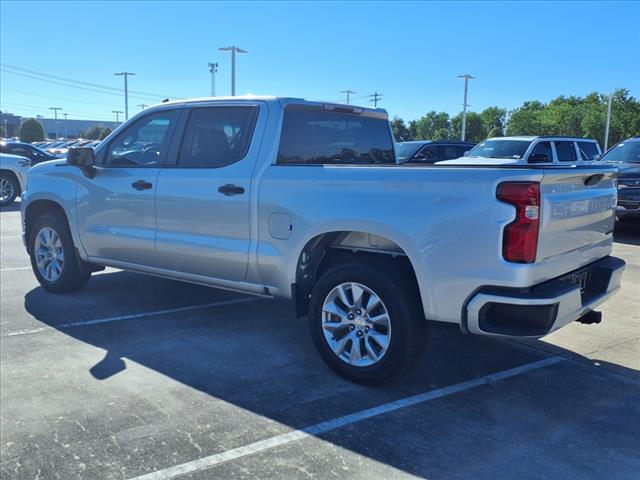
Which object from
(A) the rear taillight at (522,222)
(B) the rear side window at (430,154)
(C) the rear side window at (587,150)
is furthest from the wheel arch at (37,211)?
(C) the rear side window at (587,150)

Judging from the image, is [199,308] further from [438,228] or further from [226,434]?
[438,228]

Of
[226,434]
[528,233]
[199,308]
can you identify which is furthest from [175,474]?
[199,308]

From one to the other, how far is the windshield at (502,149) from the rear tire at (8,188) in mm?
11365

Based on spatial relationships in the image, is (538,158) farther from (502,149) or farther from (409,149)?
(409,149)

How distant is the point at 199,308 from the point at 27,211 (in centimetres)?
226

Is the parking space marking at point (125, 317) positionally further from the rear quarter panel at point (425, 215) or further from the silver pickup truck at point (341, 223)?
the rear quarter panel at point (425, 215)

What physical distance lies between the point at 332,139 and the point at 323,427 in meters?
2.57

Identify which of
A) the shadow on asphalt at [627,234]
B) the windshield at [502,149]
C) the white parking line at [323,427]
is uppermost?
the windshield at [502,149]

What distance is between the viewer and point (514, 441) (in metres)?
3.39

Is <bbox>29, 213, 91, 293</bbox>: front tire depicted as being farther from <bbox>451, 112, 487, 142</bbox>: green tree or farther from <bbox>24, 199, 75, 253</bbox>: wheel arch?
<bbox>451, 112, 487, 142</bbox>: green tree

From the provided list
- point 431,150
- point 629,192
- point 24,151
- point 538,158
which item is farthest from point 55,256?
point 431,150

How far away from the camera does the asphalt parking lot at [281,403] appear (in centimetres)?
314

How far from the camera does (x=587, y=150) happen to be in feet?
53.2

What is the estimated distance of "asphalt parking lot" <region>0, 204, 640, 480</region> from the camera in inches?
124
